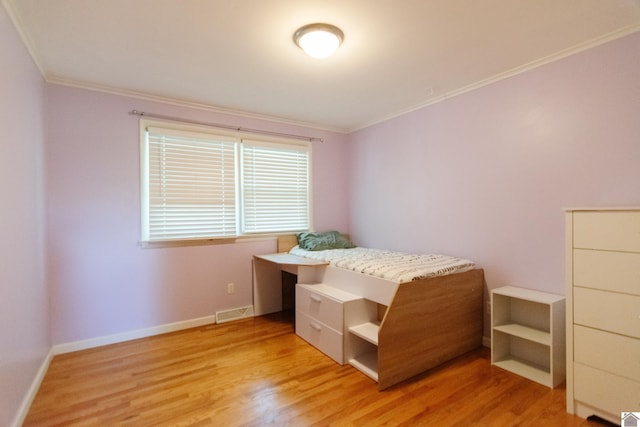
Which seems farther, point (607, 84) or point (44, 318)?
point (44, 318)

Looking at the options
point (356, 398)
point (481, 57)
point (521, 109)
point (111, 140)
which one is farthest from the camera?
point (111, 140)

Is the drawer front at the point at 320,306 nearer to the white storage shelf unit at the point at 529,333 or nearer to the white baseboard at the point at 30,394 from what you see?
the white storage shelf unit at the point at 529,333

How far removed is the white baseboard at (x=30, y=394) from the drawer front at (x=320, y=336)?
1.90 metres

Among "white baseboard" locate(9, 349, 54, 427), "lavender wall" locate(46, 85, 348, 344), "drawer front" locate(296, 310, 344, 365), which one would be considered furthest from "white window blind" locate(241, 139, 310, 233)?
"white baseboard" locate(9, 349, 54, 427)

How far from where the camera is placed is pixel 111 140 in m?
2.78

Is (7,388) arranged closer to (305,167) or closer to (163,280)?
(163,280)

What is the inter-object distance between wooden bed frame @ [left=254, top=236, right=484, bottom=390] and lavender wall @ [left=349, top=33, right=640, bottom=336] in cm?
39

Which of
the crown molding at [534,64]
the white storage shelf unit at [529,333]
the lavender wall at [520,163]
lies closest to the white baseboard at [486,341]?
the white storage shelf unit at [529,333]

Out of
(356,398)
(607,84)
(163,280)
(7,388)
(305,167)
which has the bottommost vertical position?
(356,398)

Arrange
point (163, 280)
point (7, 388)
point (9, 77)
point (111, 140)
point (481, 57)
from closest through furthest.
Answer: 1. point (7, 388)
2. point (9, 77)
3. point (481, 57)
4. point (111, 140)
5. point (163, 280)

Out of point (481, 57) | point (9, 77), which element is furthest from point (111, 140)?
point (481, 57)

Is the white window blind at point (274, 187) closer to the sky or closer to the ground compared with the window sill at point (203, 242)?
closer to the sky

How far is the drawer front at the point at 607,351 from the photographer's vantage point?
1584mm

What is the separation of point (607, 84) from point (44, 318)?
4338 millimetres
